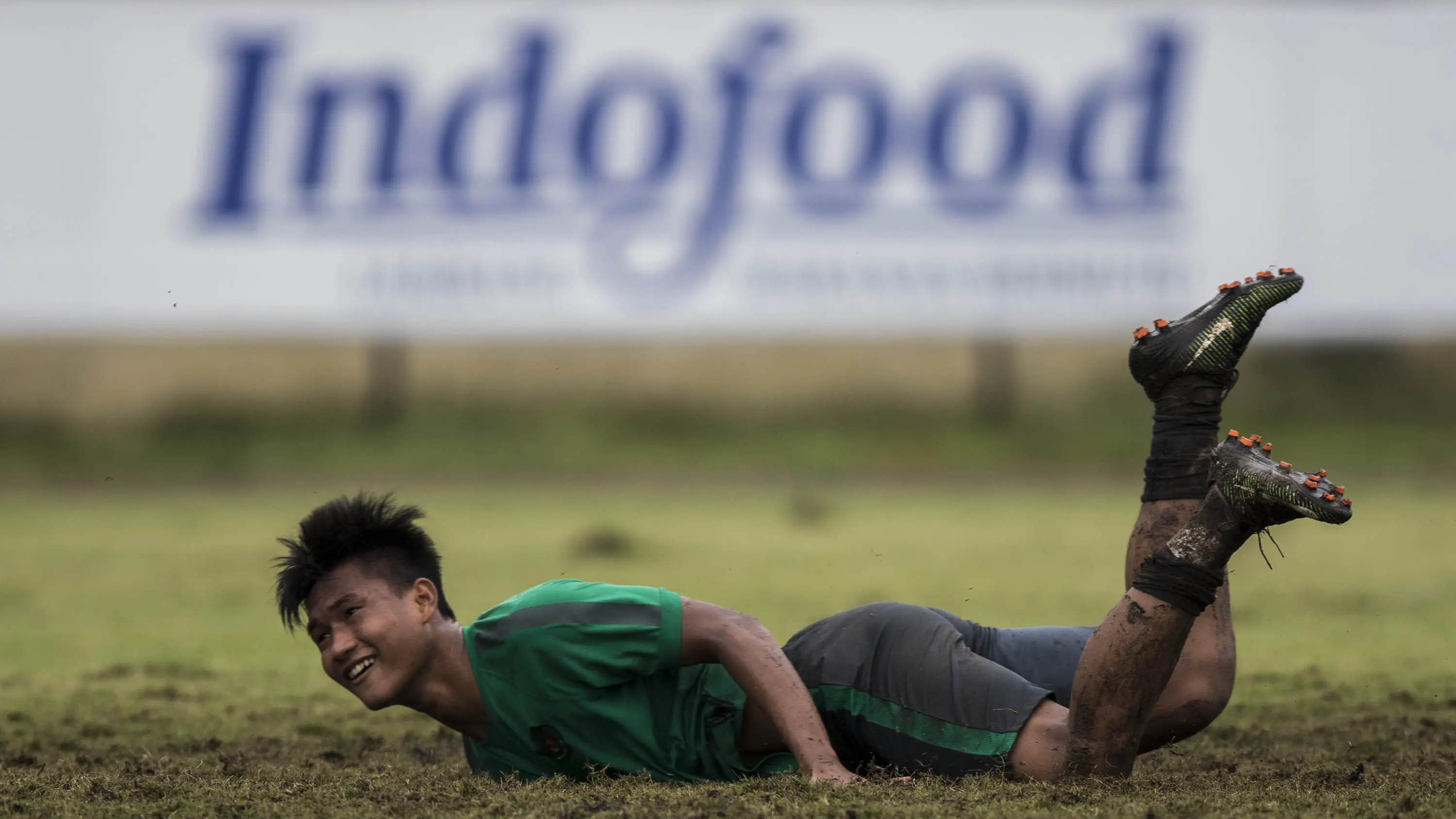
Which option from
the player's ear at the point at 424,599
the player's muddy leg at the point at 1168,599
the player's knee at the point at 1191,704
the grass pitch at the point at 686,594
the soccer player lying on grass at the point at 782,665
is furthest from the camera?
the player's knee at the point at 1191,704

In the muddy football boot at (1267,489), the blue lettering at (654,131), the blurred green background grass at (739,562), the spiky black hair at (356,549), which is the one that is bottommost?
the blurred green background grass at (739,562)

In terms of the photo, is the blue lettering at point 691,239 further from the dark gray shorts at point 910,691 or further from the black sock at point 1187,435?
the dark gray shorts at point 910,691

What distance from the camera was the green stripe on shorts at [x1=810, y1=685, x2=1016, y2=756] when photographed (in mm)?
3895

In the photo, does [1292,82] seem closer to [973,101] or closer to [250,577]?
[973,101]

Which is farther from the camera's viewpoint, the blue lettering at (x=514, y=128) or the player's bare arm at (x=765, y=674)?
the blue lettering at (x=514, y=128)

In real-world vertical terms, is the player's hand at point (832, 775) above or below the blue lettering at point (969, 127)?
below

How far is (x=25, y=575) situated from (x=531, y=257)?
254 inches

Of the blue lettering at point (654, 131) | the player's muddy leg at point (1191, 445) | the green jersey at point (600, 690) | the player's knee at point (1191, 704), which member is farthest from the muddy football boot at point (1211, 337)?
the blue lettering at point (654, 131)

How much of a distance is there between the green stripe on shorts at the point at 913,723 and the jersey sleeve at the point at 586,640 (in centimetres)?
42

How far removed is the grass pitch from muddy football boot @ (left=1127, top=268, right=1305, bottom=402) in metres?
1.10

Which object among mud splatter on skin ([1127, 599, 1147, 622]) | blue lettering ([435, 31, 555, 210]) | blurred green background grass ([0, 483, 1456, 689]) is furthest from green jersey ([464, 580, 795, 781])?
blue lettering ([435, 31, 555, 210])

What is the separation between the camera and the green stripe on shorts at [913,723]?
389 centimetres

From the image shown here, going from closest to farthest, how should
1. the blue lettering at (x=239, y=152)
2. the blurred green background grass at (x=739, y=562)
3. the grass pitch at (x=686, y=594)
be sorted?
1. the grass pitch at (x=686, y=594)
2. the blurred green background grass at (x=739, y=562)
3. the blue lettering at (x=239, y=152)

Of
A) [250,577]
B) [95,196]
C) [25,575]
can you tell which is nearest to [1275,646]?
[250,577]
